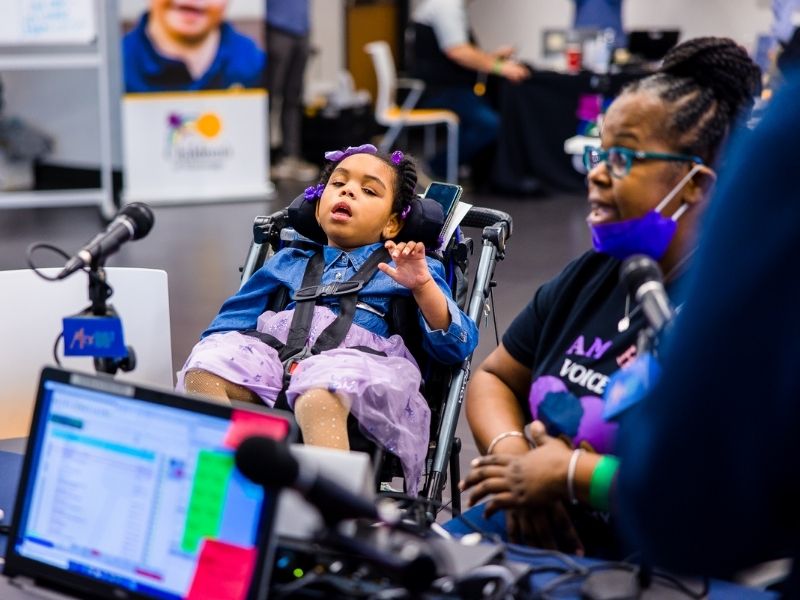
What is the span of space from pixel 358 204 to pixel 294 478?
6.24ft

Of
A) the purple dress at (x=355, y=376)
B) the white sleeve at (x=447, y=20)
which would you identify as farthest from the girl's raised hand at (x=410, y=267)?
the white sleeve at (x=447, y=20)

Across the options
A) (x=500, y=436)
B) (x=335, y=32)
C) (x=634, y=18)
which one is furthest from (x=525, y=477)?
(x=634, y=18)

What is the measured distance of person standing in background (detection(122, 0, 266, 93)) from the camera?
759 cm

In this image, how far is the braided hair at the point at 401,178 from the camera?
10.2 feet

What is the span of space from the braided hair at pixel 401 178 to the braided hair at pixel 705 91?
Answer: 3.48 ft

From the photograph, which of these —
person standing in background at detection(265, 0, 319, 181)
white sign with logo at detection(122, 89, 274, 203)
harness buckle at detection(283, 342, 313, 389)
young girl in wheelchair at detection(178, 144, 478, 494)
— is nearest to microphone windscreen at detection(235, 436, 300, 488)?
young girl in wheelchair at detection(178, 144, 478, 494)

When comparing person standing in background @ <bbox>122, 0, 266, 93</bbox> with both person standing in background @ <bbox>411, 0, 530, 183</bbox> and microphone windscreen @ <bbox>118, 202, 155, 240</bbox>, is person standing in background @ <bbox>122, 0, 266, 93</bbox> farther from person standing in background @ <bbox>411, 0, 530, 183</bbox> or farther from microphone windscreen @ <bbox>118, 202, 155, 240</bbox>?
microphone windscreen @ <bbox>118, 202, 155, 240</bbox>

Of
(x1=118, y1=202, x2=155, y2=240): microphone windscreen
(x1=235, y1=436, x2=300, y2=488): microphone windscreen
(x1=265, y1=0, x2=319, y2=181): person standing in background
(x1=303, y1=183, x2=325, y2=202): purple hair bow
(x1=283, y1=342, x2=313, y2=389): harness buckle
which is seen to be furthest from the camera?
(x1=265, y1=0, x2=319, y2=181): person standing in background

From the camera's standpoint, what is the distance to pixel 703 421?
104 cm

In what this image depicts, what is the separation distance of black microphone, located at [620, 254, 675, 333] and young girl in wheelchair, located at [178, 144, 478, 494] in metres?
1.17

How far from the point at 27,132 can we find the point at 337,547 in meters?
7.43

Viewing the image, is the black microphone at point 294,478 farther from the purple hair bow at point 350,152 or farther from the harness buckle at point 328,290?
the purple hair bow at point 350,152

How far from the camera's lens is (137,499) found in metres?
1.58

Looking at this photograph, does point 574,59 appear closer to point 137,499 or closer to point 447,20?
point 447,20
